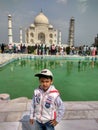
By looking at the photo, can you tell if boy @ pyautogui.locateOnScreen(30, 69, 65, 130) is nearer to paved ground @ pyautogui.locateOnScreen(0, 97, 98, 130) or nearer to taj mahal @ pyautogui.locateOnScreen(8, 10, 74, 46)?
paved ground @ pyautogui.locateOnScreen(0, 97, 98, 130)

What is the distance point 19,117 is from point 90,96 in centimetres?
340

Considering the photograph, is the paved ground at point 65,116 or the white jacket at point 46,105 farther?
the paved ground at point 65,116

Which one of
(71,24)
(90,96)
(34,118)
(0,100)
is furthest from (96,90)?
(71,24)

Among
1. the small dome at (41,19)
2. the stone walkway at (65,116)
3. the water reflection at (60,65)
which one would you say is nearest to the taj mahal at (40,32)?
the small dome at (41,19)

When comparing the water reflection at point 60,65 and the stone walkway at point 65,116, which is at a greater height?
the stone walkway at point 65,116

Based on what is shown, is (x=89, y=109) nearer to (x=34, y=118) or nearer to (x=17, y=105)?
(x=17, y=105)

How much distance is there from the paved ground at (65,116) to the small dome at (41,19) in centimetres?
5724

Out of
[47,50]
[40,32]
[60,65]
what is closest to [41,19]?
[40,32]

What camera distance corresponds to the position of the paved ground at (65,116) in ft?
10.7

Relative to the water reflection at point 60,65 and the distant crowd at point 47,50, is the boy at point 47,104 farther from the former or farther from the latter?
the distant crowd at point 47,50

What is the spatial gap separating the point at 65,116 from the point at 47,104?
1.49 m

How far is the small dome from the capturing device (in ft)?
198

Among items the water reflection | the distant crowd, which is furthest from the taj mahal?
the water reflection

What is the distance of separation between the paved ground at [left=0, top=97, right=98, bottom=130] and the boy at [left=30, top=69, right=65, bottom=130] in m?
0.83
